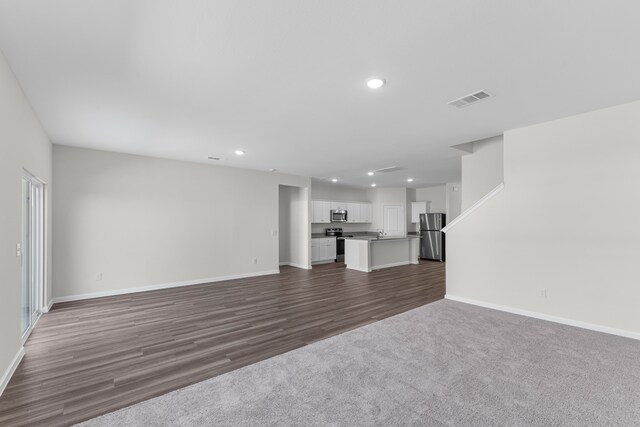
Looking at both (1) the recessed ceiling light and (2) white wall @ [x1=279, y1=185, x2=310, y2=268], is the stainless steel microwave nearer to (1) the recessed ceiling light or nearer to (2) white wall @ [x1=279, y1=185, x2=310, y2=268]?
(2) white wall @ [x1=279, y1=185, x2=310, y2=268]

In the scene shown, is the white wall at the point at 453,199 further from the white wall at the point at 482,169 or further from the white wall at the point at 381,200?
the white wall at the point at 482,169

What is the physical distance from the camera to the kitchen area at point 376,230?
8.15 metres

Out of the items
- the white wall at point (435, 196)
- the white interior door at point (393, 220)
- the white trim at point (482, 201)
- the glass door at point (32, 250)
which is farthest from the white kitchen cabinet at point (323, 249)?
the glass door at point (32, 250)

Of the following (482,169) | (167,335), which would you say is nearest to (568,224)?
(482,169)

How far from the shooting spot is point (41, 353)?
9.72 ft

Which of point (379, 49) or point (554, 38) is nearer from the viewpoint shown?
point (554, 38)

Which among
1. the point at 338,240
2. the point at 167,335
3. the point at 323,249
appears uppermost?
the point at 338,240

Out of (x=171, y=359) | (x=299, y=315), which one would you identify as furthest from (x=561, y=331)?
(x=171, y=359)

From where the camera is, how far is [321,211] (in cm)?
959

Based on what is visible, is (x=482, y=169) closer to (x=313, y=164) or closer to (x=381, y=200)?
(x=313, y=164)

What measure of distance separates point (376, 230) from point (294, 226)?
3751 mm

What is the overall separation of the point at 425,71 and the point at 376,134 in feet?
5.90

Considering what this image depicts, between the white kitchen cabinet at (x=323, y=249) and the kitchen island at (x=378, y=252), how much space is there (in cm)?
111

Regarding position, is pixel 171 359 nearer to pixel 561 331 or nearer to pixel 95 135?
pixel 95 135
